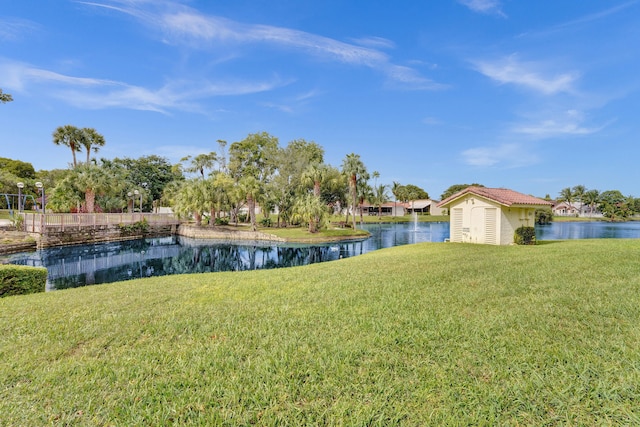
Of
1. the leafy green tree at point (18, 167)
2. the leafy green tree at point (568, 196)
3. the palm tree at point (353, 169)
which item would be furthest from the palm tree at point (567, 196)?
the leafy green tree at point (18, 167)

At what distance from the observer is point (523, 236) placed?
1557 centimetres

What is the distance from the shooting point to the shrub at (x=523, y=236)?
1552 centimetres

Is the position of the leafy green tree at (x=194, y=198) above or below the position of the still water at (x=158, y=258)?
above

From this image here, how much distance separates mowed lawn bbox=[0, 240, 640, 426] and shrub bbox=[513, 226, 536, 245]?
1059cm

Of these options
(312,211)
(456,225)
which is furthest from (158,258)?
(456,225)

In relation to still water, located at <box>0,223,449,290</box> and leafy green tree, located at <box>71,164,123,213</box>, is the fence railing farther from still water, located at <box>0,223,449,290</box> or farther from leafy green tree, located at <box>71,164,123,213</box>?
leafy green tree, located at <box>71,164,123,213</box>

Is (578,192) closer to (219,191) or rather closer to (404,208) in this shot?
(404,208)

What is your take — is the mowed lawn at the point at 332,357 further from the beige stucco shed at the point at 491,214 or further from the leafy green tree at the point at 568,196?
the leafy green tree at the point at 568,196

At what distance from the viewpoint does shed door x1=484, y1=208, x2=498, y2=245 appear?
15.6 meters

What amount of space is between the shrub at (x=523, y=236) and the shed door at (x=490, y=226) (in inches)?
42.2

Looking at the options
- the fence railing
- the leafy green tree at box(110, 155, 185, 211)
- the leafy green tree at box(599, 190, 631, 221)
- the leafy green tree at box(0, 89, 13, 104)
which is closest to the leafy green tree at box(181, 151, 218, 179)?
the leafy green tree at box(110, 155, 185, 211)

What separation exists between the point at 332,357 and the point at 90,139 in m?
53.2

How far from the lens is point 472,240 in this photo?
16.5 meters

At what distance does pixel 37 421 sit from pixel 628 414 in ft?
15.4
